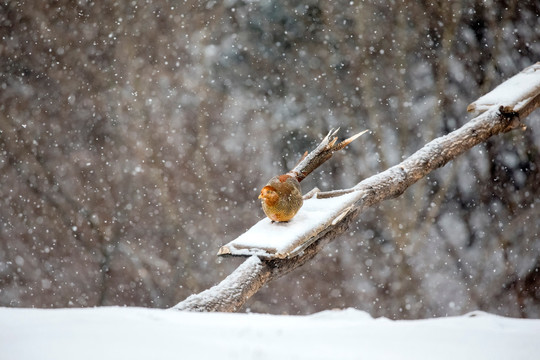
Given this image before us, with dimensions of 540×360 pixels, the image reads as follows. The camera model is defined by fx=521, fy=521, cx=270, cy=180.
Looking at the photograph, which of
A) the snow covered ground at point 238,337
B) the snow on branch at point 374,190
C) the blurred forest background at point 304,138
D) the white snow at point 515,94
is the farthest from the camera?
the blurred forest background at point 304,138

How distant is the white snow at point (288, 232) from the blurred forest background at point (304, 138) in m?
1.59

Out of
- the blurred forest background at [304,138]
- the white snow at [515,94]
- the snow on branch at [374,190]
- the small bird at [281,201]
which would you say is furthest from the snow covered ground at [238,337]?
the blurred forest background at [304,138]

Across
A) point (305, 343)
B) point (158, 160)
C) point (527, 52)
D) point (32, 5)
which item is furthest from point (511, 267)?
point (32, 5)

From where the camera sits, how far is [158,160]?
2.84 m

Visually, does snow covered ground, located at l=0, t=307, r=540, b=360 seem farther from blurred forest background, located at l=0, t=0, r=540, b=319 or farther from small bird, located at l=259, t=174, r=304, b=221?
blurred forest background, located at l=0, t=0, r=540, b=319

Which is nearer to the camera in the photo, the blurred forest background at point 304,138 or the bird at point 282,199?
the bird at point 282,199

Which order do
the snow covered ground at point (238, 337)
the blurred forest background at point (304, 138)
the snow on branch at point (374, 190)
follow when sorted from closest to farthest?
the snow covered ground at point (238, 337)
the snow on branch at point (374, 190)
the blurred forest background at point (304, 138)

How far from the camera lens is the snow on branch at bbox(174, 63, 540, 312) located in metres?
1.00

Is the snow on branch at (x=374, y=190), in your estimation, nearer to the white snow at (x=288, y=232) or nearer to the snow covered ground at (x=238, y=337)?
the white snow at (x=288, y=232)

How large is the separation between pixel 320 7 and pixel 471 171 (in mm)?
1179

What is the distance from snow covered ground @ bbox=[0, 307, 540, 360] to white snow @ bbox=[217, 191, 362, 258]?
367 mm

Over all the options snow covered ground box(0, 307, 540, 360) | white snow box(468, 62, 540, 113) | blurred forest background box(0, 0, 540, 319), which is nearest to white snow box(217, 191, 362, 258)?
snow covered ground box(0, 307, 540, 360)

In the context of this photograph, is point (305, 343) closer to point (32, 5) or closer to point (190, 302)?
point (190, 302)

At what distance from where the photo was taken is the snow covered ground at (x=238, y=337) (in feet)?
1.64
